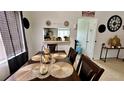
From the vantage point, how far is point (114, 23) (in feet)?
11.0

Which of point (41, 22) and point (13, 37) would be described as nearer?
point (13, 37)

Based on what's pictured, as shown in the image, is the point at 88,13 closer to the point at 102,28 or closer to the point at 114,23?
the point at 102,28

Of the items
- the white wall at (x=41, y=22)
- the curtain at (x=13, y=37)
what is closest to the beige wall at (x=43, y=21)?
the white wall at (x=41, y=22)

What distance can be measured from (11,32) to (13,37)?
0.12 m

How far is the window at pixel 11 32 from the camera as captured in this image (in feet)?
5.36

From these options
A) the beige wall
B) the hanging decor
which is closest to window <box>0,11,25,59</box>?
the beige wall

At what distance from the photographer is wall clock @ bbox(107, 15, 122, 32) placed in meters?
3.32

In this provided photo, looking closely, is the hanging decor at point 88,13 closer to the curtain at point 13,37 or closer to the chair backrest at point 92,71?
the curtain at point 13,37

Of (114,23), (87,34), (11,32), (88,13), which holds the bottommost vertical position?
(87,34)

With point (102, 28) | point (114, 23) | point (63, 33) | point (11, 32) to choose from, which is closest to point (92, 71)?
A: point (11, 32)

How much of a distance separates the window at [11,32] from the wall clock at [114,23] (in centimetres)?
287

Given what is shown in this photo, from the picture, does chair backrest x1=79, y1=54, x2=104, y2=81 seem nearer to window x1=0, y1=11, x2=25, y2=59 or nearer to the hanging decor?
window x1=0, y1=11, x2=25, y2=59
